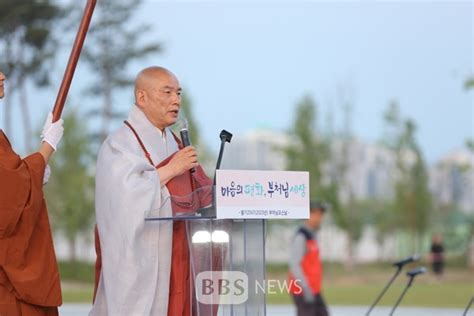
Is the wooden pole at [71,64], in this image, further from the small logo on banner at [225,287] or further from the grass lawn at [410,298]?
the grass lawn at [410,298]

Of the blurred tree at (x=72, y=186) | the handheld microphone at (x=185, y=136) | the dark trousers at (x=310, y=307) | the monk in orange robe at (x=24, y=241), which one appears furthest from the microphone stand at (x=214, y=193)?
the blurred tree at (x=72, y=186)

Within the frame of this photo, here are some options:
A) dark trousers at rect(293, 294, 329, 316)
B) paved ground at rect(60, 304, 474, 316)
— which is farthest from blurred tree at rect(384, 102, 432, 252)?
dark trousers at rect(293, 294, 329, 316)

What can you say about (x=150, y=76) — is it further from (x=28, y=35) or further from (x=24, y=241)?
(x=28, y=35)

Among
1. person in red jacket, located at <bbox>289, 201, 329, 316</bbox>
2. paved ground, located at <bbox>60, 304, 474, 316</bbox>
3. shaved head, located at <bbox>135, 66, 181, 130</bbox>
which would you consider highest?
shaved head, located at <bbox>135, 66, 181, 130</bbox>

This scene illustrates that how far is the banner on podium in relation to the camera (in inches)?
197

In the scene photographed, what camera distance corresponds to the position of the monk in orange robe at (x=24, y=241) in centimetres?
498

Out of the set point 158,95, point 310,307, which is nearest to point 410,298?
point 310,307

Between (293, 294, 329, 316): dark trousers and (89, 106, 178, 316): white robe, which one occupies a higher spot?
(89, 106, 178, 316): white robe

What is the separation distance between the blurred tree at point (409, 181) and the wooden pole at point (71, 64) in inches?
1406

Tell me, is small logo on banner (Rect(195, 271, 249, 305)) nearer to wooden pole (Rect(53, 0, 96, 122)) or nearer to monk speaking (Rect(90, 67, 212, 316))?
monk speaking (Rect(90, 67, 212, 316))

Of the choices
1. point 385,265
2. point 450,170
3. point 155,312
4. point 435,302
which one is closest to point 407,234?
point 385,265

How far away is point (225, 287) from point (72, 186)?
3124cm

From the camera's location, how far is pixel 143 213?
5160mm

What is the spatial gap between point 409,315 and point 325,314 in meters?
5.91
